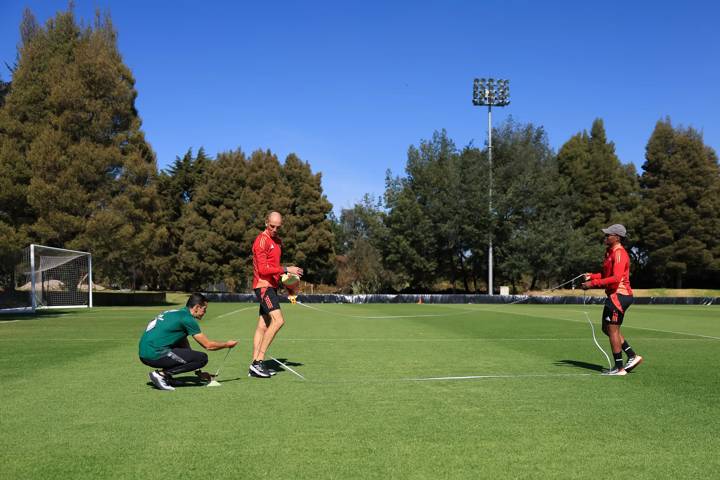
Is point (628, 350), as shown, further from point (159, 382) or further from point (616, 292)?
point (159, 382)

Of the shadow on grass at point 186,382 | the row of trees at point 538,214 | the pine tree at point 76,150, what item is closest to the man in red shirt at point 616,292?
the shadow on grass at point 186,382

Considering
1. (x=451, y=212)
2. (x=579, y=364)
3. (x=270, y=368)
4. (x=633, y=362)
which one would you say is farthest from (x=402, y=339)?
(x=451, y=212)

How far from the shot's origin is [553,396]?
6984mm

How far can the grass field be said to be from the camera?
4.38m

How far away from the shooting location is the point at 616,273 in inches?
340

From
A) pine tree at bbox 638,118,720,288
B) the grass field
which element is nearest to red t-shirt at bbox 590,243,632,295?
the grass field

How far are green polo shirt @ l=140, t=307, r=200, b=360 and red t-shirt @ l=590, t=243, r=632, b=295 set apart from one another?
5449 millimetres

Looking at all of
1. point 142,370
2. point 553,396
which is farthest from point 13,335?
point 553,396

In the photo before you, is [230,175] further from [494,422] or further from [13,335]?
[494,422]

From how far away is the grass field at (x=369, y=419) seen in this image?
14.4ft

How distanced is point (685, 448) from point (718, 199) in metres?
64.9

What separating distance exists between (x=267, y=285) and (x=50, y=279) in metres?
24.9

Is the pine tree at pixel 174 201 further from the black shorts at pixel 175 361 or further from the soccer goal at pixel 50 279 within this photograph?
the black shorts at pixel 175 361

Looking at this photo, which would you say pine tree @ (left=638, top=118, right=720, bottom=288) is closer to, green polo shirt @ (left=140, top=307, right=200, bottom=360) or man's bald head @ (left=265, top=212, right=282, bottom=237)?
man's bald head @ (left=265, top=212, right=282, bottom=237)
